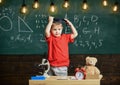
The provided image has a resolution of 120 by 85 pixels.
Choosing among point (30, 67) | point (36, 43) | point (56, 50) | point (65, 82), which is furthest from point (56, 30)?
point (30, 67)

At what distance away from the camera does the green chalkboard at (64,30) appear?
6734mm

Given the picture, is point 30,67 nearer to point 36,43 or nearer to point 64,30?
point 36,43

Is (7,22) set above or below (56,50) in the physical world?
above

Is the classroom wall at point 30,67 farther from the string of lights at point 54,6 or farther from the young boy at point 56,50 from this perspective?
the young boy at point 56,50

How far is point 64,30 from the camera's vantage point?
6750 millimetres

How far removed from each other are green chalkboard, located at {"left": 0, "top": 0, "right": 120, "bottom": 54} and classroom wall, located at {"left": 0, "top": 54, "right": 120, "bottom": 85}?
0.10 m

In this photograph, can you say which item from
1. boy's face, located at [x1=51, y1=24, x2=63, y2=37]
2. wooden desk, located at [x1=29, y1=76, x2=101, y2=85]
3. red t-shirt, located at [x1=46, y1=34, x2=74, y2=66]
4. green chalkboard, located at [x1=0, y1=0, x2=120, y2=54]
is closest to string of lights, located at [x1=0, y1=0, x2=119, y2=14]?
green chalkboard, located at [x1=0, y1=0, x2=120, y2=54]

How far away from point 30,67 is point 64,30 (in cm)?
102

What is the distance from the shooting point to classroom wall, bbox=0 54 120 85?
22.0 ft

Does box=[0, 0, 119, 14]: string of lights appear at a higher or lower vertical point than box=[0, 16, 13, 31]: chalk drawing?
higher

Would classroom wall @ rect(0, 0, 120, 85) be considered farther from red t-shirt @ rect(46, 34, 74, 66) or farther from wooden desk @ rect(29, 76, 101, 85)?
wooden desk @ rect(29, 76, 101, 85)

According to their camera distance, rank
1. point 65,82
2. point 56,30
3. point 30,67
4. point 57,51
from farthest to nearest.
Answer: point 30,67 → point 56,30 → point 57,51 → point 65,82

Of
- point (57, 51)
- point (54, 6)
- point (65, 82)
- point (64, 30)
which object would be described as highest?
point (54, 6)

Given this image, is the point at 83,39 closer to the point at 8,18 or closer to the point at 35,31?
the point at 35,31
